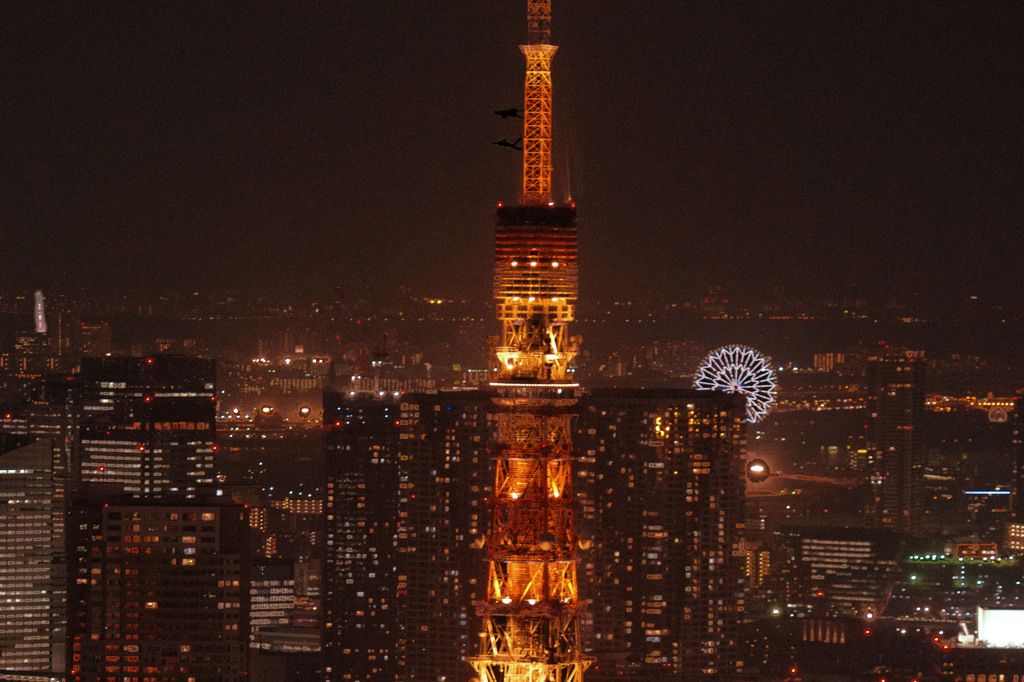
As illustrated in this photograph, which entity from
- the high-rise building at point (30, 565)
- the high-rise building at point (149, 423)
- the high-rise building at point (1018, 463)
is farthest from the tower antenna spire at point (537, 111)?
the high-rise building at point (1018, 463)

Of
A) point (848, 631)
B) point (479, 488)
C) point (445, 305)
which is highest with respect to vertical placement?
point (445, 305)

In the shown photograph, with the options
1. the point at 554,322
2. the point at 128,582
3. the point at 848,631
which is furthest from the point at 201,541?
the point at 554,322

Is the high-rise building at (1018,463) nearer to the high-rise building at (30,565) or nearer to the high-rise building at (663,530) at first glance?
the high-rise building at (663,530)

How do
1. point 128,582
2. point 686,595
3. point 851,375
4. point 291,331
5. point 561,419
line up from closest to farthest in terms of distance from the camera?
point 561,419, point 128,582, point 686,595, point 291,331, point 851,375

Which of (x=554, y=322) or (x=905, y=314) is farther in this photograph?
(x=905, y=314)

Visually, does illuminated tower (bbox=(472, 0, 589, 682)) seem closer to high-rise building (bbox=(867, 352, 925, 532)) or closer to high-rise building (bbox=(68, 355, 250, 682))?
high-rise building (bbox=(68, 355, 250, 682))

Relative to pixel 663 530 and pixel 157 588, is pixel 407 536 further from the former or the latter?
pixel 157 588

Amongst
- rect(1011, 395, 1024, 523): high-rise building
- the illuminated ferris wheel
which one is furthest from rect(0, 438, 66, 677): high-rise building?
rect(1011, 395, 1024, 523): high-rise building

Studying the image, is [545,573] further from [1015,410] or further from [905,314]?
[1015,410]
